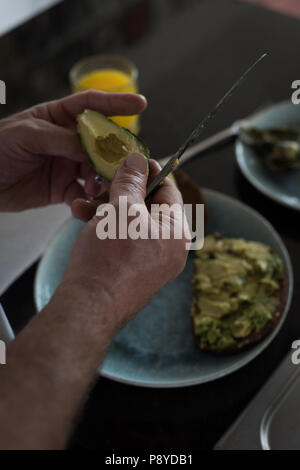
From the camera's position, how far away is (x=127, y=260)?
484 mm

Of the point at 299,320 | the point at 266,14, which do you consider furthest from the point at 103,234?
the point at 266,14

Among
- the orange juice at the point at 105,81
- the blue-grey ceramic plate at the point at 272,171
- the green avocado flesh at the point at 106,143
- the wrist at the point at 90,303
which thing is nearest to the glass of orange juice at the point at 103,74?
the orange juice at the point at 105,81

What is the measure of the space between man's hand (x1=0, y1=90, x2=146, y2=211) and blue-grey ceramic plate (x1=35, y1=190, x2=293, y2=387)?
0.07 metres

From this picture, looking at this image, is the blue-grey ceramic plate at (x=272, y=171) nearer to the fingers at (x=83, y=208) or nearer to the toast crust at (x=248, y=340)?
the toast crust at (x=248, y=340)

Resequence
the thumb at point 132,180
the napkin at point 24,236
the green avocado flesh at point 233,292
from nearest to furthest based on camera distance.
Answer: the thumb at point 132,180
the green avocado flesh at point 233,292
the napkin at point 24,236

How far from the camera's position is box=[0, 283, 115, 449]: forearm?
39 centimetres

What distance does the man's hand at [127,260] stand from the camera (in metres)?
0.47

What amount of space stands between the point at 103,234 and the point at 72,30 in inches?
37.4

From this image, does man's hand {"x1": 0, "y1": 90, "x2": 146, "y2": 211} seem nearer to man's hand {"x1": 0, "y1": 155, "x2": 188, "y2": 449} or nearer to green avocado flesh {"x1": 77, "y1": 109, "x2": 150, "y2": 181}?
green avocado flesh {"x1": 77, "y1": 109, "x2": 150, "y2": 181}

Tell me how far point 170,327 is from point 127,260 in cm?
23

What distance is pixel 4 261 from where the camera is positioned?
76cm

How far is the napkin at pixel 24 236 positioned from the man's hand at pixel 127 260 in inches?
11.8

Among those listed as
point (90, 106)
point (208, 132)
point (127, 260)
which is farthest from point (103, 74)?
point (127, 260)
